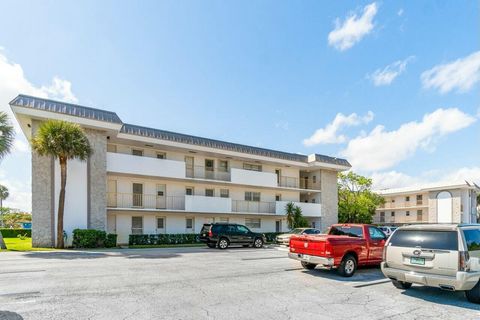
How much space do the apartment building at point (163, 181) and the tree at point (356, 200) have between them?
7.96 m

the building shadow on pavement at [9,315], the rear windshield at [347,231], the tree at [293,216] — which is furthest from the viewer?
the tree at [293,216]

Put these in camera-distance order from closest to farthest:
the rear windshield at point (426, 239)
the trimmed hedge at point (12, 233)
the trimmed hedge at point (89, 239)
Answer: the rear windshield at point (426, 239)
the trimmed hedge at point (89, 239)
the trimmed hedge at point (12, 233)

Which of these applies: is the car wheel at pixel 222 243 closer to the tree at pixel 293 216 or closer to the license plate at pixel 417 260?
the tree at pixel 293 216

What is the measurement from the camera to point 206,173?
28.3m

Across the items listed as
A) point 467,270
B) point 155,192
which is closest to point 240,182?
point 155,192

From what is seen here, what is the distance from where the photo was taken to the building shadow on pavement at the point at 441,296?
23.2 ft

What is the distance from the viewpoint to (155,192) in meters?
25.6

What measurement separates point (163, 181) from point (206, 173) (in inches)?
162

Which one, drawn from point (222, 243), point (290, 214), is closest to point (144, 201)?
point (222, 243)

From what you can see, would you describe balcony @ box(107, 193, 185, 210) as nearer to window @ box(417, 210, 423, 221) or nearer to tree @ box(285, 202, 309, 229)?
tree @ box(285, 202, 309, 229)

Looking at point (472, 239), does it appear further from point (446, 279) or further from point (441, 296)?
point (441, 296)

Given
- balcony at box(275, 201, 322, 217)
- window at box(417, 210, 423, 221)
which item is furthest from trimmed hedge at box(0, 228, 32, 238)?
window at box(417, 210, 423, 221)

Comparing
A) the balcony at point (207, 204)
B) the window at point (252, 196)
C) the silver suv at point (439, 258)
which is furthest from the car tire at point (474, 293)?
the window at point (252, 196)

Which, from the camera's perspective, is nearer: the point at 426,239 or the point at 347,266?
the point at 426,239
